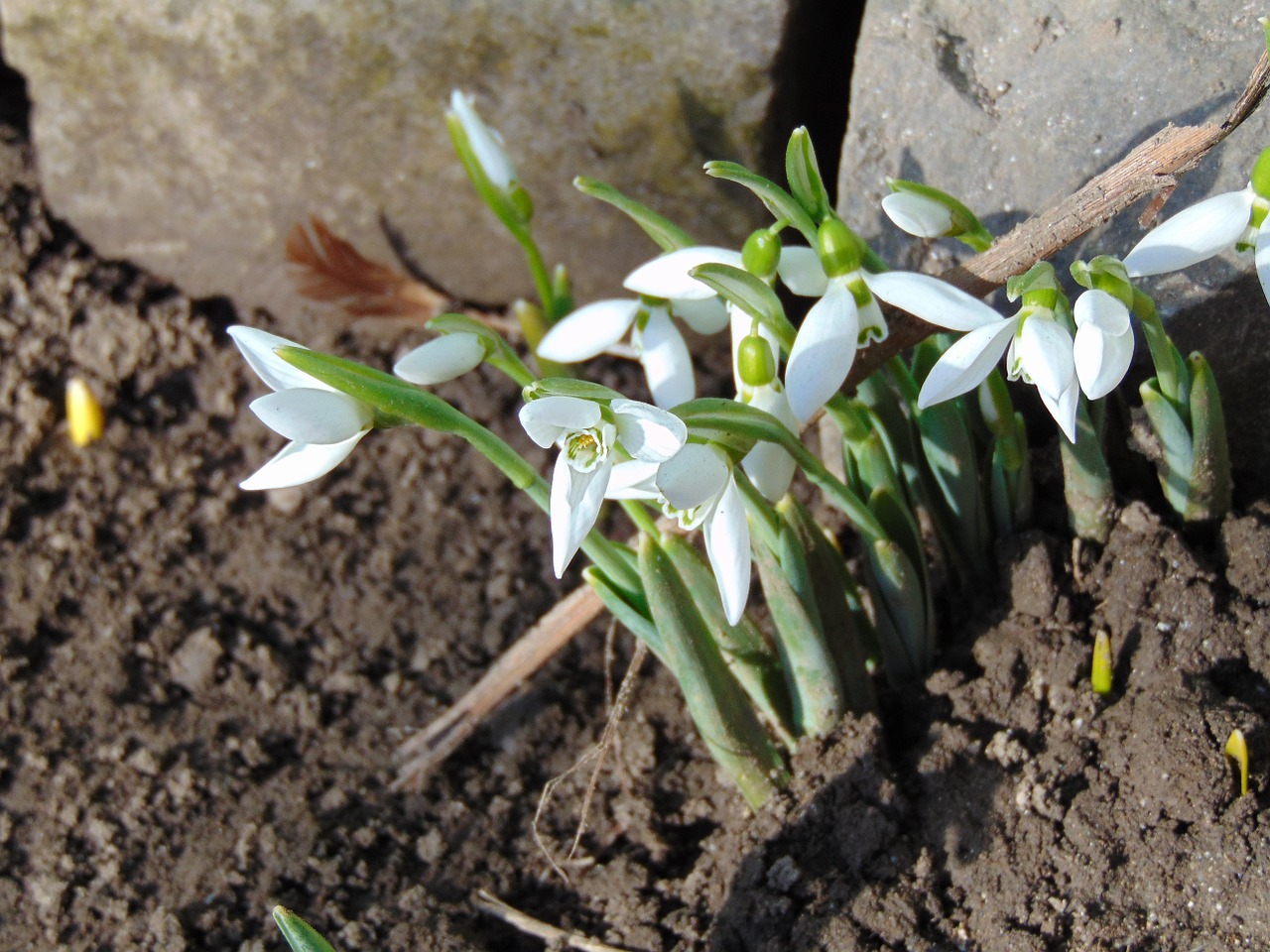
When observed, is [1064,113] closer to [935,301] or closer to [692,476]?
[935,301]

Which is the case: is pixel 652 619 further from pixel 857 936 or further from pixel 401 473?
pixel 401 473

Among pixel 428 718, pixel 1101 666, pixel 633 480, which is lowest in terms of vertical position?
pixel 428 718

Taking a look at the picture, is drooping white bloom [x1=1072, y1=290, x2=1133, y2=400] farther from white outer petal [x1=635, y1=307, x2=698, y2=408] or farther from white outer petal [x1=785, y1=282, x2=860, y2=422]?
white outer petal [x1=635, y1=307, x2=698, y2=408]

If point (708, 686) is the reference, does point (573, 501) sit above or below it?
above

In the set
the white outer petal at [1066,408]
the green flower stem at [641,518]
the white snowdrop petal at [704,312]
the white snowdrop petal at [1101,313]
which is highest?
the white snowdrop petal at [1101,313]

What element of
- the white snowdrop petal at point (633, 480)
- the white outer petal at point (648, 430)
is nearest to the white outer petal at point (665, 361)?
the white snowdrop petal at point (633, 480)

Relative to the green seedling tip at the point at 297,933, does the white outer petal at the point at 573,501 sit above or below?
above

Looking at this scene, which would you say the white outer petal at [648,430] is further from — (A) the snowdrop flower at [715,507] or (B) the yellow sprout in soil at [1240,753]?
(B) the yellow sprout in soil at [1240,753]

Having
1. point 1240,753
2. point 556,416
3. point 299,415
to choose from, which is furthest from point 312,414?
point 1240,753
